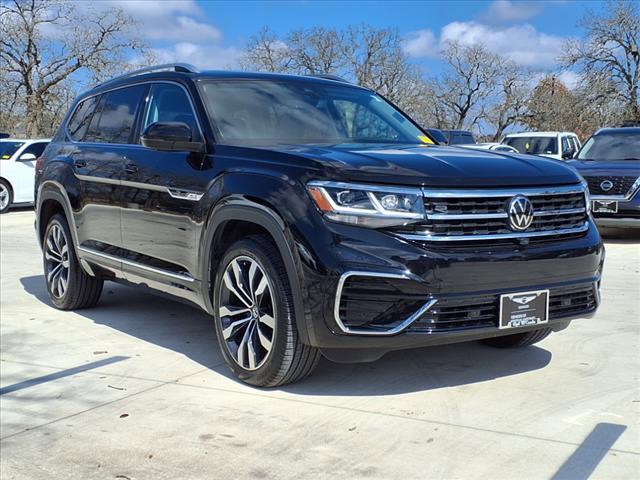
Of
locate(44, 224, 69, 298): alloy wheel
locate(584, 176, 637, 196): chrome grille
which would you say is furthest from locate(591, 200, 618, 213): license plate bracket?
locate(44, 224, 69, 298): alloy wheel

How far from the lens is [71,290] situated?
21.1ft

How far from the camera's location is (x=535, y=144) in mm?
20531

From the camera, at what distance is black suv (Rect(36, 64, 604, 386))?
12.0ft

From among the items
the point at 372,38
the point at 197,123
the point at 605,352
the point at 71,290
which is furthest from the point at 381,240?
the point at 372,38

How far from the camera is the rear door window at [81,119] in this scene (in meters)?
6.40

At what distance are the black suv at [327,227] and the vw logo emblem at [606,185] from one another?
6097mm

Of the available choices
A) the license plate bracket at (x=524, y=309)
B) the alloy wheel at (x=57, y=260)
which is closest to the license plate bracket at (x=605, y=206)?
the license plate bracket at (x=524, y=309)

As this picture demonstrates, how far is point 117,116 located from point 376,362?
112 inches

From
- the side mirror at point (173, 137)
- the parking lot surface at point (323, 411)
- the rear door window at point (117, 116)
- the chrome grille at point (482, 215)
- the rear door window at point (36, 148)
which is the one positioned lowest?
the parking lot surface at point (323, 411)

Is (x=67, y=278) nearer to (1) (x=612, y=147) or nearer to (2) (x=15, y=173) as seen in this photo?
(1) (x=612, y=147)

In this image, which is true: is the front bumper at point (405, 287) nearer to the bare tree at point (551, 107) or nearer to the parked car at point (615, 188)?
the parked car at point (615, 188)

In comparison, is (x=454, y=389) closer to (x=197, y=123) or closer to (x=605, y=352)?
(x=605, y=352)

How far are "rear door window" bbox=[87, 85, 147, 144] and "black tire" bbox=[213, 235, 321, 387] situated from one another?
1753mm

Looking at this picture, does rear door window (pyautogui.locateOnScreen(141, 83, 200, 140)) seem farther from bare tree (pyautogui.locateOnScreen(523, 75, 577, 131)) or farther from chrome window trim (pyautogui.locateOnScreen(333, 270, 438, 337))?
bare tree (pyautogui.locateOnScreen(523, 75, 577, 131))
